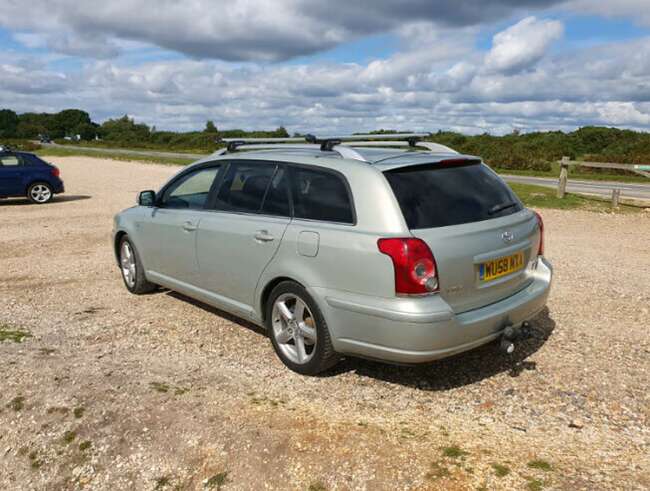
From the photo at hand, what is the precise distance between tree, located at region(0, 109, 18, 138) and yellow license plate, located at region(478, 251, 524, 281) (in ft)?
438

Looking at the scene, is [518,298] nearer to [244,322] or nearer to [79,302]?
[244,322]

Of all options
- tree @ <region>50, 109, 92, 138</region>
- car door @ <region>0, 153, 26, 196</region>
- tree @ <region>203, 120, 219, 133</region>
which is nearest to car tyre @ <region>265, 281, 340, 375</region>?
car door @ <region>0, 153, 26, 196</region>

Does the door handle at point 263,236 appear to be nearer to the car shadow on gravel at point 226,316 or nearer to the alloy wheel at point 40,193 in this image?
the car shadow on gravel at point 226,316

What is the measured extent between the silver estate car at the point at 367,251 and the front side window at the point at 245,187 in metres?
0.01

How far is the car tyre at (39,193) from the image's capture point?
15.3 m

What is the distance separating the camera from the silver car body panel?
3461 mm

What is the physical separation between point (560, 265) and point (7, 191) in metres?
13.8

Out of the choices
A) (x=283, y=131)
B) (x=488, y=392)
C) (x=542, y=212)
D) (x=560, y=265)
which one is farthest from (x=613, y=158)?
(x=488, y=392)

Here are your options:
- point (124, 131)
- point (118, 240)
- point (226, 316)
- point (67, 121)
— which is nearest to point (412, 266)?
point (226, 316)

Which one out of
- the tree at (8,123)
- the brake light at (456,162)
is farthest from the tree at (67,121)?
the brake light at (456,162)

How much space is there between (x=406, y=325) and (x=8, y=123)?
143 m

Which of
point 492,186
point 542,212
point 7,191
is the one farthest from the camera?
point 7,191

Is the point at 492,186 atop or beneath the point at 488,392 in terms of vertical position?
atop

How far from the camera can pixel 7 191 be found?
14812 mm
